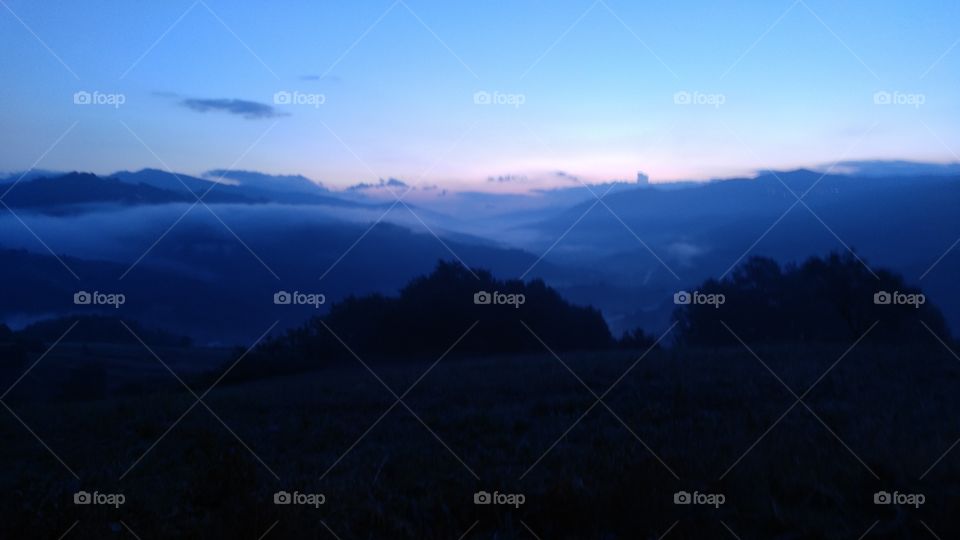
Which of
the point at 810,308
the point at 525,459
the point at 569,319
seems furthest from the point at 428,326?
the point at 525,459

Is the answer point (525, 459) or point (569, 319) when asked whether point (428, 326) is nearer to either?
point (569, 319)

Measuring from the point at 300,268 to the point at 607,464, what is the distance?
10.8m

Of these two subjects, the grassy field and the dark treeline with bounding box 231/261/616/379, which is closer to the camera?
the grassy field

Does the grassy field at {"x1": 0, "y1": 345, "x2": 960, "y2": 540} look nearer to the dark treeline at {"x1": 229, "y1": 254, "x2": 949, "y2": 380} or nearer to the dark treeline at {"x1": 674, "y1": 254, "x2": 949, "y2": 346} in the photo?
the dark treeline at {"x1": 229, "y1": 254, "x2": 949, "y2": 380}

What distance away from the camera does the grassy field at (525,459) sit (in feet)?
17.1

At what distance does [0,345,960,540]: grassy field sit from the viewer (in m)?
5.22

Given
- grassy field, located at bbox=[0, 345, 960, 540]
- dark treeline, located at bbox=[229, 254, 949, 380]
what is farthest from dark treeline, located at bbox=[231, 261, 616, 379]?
grassy field, located at bbox=[0, 345, 960, 540]

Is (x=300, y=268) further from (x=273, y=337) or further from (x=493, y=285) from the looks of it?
(x=493, y=285)

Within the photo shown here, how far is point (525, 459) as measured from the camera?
664 centimetres

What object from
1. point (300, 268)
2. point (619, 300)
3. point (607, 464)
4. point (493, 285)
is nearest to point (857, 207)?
point (619, 300)

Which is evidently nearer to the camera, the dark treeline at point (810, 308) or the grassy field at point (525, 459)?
the grassy field at point (525, 459)

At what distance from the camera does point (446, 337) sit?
18.6 metres

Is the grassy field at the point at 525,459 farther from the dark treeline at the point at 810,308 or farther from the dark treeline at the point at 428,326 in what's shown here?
the dark treeline at the point at 810,308

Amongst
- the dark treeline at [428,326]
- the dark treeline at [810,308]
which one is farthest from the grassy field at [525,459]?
the dark treeline at [810,308]
